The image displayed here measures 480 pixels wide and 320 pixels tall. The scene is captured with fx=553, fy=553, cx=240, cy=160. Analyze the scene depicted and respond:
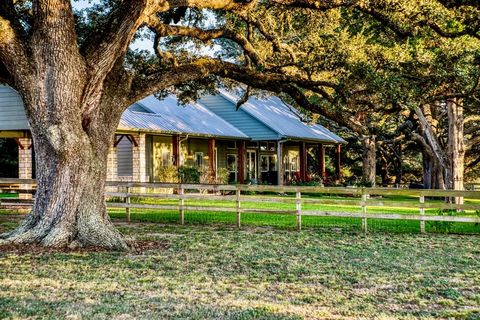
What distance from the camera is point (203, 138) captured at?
30531 millimetres

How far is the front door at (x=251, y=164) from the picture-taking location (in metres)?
35.8

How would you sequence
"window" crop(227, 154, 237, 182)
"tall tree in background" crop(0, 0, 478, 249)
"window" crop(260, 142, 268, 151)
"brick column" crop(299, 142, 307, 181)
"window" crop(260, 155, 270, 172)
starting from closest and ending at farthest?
"tall tree in background" crop(0, 0, 478, 249) < "window" crop(227, 154, 237, 182) < "window" crop(260, 142, 268, 151) < "window" crop(260, 155, 270, 172) < "brick column" crop(299, 142, 307, 181)

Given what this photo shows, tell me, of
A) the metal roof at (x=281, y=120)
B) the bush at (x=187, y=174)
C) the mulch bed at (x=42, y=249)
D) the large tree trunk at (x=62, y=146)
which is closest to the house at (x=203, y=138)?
the metal roof at (x=281, y=120)

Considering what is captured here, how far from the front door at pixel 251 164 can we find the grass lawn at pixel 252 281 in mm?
23541

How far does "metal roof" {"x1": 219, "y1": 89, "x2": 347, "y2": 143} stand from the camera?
3309 cm

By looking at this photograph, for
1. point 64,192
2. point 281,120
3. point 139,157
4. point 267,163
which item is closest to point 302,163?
point 267,163

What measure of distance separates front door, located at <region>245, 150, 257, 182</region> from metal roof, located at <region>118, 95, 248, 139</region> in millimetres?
3613

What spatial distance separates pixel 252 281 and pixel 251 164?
2867cm

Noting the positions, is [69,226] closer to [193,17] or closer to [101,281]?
[101,281]

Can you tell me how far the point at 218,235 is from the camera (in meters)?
13.3

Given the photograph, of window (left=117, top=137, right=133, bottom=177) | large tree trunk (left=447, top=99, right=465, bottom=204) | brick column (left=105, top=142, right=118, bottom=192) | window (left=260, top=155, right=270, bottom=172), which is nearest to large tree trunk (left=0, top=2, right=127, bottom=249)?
brick column (left=105, top=142, right=118, bottom=192)

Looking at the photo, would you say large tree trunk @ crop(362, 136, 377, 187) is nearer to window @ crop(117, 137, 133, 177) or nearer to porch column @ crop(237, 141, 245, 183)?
porch column @ crop(237, 141, 245, 183)

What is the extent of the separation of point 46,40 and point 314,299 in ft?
24.1

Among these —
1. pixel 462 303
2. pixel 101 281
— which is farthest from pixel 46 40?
pixel 462 303
